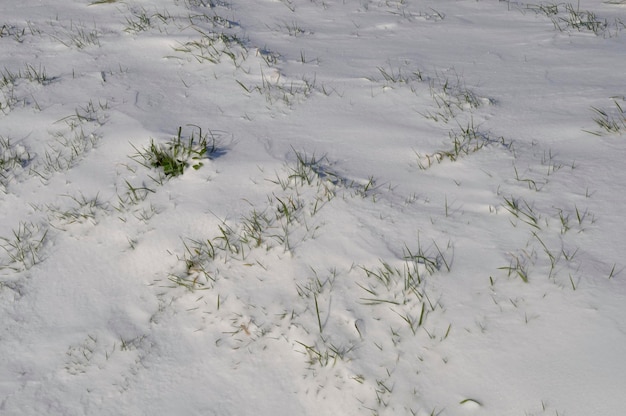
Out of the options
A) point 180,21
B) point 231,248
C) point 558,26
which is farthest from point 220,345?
point 558,26

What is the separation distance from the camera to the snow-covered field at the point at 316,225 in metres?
2.59

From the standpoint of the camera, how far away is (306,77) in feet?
15.7

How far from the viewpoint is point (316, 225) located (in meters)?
3.30

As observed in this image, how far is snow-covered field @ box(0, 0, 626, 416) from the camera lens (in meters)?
2.59

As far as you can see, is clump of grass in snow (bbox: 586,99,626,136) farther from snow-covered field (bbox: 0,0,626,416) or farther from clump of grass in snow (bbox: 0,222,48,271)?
clump of grass in snow (bbox: 0,222,48,271)

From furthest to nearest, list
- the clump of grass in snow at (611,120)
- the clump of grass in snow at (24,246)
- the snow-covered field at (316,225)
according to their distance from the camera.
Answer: the clump of grass in snow at (611,120) < the clump of grass in snow at (24,246) < the snow-covered field at (316,225)

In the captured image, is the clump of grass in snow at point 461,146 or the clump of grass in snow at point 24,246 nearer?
the clump of grass in snow at point 24,246

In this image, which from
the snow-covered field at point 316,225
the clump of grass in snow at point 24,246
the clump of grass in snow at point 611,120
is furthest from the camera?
the clump of grass in snow at point 611,120

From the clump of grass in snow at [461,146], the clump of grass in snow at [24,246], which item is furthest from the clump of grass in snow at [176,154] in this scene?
the clump of grass in snow at [461,146]

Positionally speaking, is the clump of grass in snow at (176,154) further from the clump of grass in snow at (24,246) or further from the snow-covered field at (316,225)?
the clump of grass in snow at (24,246)

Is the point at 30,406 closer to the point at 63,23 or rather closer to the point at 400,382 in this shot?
the point at 400,382

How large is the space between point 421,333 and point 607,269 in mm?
943

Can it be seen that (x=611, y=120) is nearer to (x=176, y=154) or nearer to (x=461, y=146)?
(x=461, y=146)

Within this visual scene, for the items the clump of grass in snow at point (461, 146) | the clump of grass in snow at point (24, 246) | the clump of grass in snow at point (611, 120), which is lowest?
the clump of grass in snow at point (24, 246)
